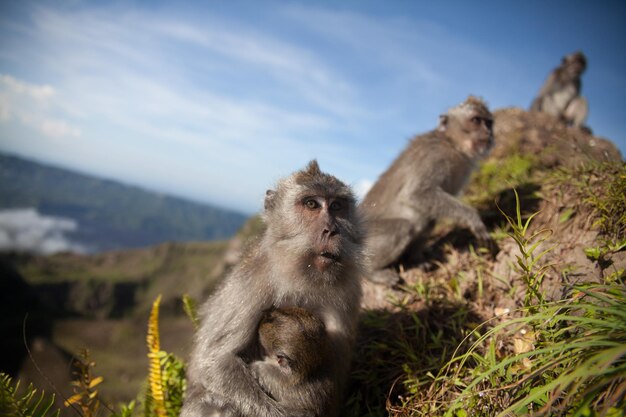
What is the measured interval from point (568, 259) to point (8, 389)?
5.23 metres

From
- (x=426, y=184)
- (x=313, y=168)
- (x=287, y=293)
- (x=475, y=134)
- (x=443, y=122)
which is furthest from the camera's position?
(x=443, y=122)

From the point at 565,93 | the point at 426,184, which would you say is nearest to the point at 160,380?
the point at 426,184

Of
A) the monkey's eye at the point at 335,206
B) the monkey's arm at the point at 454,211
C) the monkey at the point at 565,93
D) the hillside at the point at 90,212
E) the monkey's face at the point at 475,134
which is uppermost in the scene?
the monkey at the point at 565,93

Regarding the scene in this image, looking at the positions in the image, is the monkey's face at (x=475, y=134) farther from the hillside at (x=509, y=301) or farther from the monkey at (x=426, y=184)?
the hillside at (x=509, y=301)

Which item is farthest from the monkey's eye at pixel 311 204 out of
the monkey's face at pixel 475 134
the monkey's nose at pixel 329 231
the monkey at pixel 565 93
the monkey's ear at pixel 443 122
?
the monkey at pixel 565 93

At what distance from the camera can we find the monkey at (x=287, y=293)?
3.21 metres

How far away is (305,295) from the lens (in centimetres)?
355

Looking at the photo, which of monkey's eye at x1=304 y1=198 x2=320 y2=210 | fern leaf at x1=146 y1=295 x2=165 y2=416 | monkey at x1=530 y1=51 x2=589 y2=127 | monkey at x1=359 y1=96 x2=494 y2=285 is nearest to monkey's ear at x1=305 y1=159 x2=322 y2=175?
monkey's eye at x1=304 y1=198 x2=320 y2=210

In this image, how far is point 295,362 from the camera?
3.12m

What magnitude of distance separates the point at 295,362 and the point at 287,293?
2.11ft

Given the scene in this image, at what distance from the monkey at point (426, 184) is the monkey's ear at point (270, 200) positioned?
212 centimetres

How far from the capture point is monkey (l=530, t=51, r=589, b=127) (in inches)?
540

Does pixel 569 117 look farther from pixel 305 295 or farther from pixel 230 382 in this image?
pixel 230 382

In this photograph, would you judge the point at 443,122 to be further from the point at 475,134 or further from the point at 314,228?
the point at 314,228
